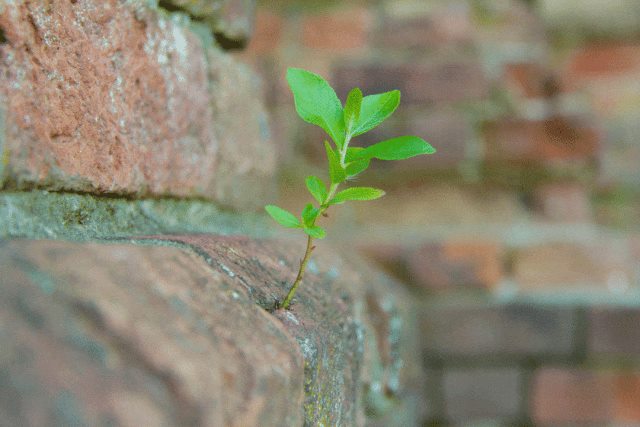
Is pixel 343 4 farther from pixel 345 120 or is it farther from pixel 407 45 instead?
pixel 345 120

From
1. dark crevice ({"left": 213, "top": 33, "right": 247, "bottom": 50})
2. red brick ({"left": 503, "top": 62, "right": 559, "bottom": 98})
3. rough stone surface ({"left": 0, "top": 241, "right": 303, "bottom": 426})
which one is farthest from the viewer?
red brick ({"left": 503, "top": 62, "right": 559, "bottom": 98})

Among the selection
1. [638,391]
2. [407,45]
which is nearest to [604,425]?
[638,391]

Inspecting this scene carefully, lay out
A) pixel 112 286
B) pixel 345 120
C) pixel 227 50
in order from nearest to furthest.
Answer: pixel 112 286, pixel 345 120, pixel 227 50

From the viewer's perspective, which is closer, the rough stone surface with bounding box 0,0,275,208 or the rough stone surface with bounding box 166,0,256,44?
the rough stone surface with bounding box 0,0,275,208

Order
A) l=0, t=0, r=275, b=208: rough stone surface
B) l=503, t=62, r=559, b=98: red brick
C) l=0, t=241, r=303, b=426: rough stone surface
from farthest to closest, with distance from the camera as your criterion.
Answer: l=503, t=62, r=559, b=98: red brick < l=0, t=0, r=275, b=208: rough stone surface < l=0, t=241, r=303, b=426: rough stone surface

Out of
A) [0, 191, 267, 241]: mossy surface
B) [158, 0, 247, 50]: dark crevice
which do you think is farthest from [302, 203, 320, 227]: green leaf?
[158, 0, 247, 50]: dark crevice

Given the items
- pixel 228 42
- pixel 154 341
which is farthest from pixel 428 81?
pixel 154 341

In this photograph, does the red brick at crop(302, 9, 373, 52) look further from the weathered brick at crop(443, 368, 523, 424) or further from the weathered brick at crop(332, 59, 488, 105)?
the weathered brick at crop(443, 368, 523, 424)
